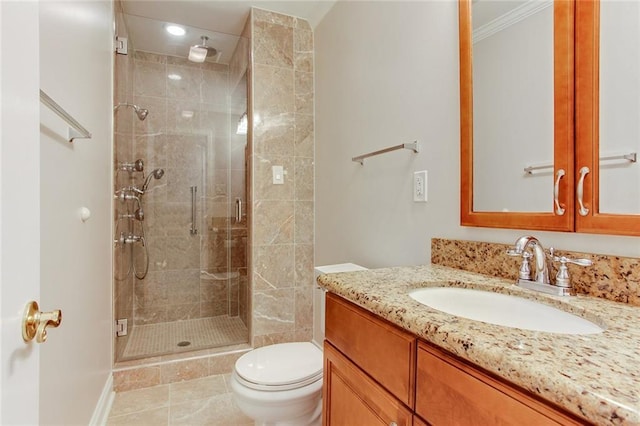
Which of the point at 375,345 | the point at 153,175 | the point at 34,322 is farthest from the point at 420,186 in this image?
the point at 153,175

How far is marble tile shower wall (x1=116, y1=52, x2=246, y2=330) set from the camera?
278cm

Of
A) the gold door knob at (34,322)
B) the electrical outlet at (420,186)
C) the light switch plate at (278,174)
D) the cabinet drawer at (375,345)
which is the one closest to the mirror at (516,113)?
the electrical outlet at (420,186)

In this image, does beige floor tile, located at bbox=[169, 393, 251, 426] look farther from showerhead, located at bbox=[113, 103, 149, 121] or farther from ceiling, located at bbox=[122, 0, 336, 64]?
ceiling, located at bbox=[122, 0, 336, 64]

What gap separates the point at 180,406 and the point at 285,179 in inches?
61.9

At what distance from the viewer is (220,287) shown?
2.93 m

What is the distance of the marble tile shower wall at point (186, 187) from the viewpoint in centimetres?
278

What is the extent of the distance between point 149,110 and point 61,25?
5.57ft

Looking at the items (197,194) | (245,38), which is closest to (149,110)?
(197,194)

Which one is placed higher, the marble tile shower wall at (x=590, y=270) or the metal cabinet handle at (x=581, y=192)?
the metal cabinet handle at (x=581, y=192)

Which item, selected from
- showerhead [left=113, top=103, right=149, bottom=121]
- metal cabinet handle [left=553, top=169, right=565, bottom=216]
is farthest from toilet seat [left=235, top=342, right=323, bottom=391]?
showerhead [left=113, top=103, right=149, bottom=121]

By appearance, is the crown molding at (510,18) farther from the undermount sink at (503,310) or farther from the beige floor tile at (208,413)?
the beige floor tile at (208,413)

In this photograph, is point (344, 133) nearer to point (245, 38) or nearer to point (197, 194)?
point (245, 38)

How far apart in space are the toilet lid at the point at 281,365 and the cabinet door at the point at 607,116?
1172 millimetres

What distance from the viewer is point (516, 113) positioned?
1.10 metres
